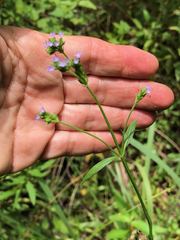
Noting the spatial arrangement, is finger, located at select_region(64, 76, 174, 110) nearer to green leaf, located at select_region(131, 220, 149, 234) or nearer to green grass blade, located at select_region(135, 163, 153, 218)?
green grass blade, located at select_region(135, 163, 153, 218)

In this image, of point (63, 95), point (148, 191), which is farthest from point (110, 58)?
point (148, 191)

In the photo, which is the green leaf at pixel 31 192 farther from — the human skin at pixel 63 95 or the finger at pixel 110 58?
the finger at pixel 110 58

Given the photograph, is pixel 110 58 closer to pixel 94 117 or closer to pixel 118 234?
pixel 94 117

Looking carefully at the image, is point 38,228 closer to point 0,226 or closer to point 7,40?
point 0,226

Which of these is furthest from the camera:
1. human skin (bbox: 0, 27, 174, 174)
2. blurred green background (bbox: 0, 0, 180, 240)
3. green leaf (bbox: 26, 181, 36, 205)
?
blurred green background (bbox: 0, 0, 180, 240)

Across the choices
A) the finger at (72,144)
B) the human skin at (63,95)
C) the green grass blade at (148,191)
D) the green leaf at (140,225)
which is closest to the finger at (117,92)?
the human skin at (63,95)

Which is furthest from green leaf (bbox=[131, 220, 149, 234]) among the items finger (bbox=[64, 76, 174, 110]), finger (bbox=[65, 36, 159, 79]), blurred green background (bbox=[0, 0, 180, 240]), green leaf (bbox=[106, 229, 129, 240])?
finger (bbox=[65, 36, 159, 79])

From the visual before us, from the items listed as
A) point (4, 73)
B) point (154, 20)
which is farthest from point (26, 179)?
point (154, 20)
